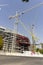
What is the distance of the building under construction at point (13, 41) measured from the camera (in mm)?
73700

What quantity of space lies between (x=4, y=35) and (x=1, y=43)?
13.5 metres

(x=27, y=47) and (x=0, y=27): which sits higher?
(x=0, y=27)

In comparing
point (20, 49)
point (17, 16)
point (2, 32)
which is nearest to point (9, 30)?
point (2, 32)

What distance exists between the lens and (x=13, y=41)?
7338 centimetres

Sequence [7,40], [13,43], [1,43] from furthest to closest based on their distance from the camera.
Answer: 1. [7,40]
2. [13,43]
3. [1,43]

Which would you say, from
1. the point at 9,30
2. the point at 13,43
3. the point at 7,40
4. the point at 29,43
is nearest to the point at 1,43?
the point at 13,43

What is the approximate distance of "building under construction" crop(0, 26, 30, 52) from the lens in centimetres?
7370

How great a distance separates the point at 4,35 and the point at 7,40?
3343mm

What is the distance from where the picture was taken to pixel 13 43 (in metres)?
72.5

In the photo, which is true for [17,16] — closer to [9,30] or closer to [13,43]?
[13,43]

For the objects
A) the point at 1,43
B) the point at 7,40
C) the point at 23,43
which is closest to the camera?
the point at 1,43

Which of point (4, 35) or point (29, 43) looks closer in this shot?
point (4, 35)

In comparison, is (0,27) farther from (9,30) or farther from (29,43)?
(29,43)

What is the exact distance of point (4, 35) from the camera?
81.0m
